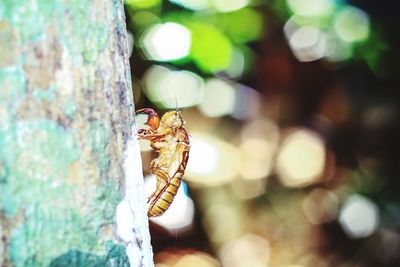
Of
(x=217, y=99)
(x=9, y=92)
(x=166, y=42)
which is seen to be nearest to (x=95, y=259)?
(x=9, y=92)

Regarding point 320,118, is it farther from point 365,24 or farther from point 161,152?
point 161,152

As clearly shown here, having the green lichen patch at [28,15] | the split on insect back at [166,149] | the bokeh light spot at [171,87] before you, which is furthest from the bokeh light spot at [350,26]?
the green lichen patch at [28,15]

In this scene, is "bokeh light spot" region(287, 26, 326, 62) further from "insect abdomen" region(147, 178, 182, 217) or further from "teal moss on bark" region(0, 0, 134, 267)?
"teal moss on bark" region(0, 0, 134, 267)

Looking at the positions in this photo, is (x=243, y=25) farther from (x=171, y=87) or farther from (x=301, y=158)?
(x=301, y=158)

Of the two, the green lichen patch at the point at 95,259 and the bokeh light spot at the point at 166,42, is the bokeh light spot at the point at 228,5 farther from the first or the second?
the green lichen patch at the point at 95,259

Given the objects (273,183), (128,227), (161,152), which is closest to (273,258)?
(273,183)

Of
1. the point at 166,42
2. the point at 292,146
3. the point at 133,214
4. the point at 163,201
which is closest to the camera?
the point at 133,214
